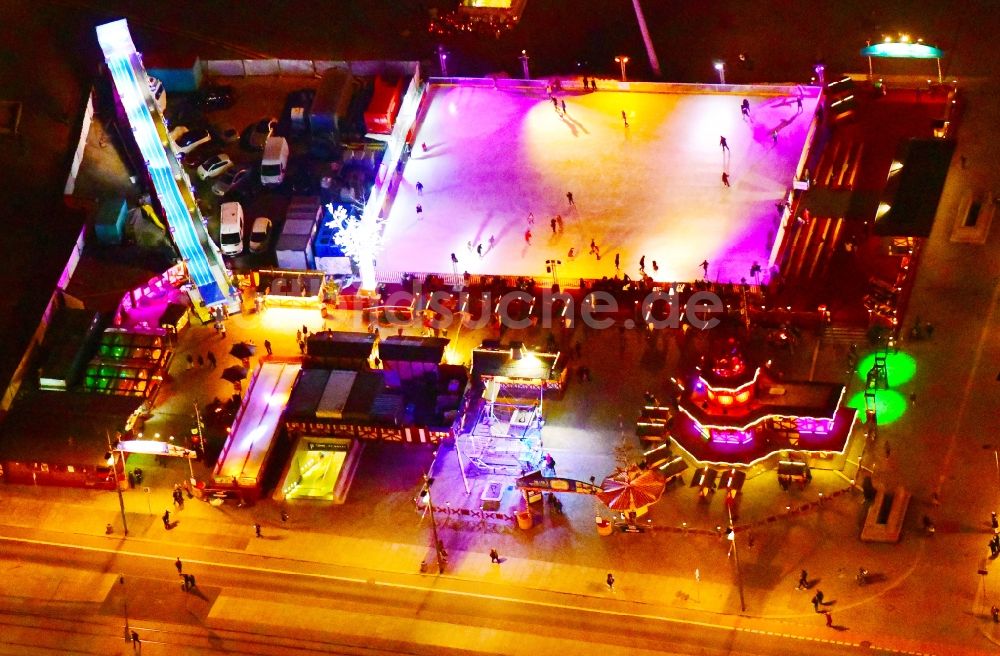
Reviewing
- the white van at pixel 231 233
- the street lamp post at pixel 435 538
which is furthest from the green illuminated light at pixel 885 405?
the white van at pixel 231 233

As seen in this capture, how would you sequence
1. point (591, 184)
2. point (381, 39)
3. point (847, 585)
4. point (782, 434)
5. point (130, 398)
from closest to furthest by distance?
point (847, 585) → point (782, 434) → point (130, 398) → point (591, 184) → point (381, 39)

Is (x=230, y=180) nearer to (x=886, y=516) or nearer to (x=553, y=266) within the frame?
(x=553, y=266)

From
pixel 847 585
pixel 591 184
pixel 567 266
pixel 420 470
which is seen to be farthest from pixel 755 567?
pixel 591 184

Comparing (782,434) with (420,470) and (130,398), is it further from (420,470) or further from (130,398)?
(130,398)

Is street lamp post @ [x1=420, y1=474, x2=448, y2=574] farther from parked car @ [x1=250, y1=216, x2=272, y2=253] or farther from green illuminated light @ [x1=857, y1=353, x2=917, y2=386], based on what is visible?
green illuminated light @ [x1=857, y1=353, x2=917, y2=386]

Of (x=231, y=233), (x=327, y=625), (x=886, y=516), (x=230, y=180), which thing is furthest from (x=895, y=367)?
(x=230, y=180)

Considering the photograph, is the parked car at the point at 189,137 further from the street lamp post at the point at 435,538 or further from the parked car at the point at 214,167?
the street lamp post at the point at 435,538
